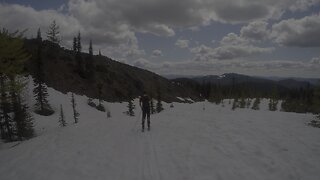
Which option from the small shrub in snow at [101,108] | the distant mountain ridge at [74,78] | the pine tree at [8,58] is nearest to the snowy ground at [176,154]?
the pine tree at [8,58]

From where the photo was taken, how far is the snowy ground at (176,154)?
11.4 meters

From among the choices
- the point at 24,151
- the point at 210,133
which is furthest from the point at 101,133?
the point at 210,133

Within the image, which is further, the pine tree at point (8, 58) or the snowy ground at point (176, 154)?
the pine tree at point (8, 58)

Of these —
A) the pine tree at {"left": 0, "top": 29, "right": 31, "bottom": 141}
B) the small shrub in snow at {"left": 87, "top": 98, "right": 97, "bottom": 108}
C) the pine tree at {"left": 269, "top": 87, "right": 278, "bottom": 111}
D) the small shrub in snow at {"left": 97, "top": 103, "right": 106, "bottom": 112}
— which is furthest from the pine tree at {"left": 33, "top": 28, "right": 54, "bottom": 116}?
the pine tree at {"left": 269, "top": 87, "right": 278, "bottom": 111}

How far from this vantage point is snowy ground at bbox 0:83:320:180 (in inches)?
450

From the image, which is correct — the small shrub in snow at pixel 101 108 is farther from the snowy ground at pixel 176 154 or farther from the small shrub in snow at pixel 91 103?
the snowy ground at pixel 176 154

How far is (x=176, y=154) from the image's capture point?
46.6ft

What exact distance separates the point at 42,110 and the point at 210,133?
55096mm

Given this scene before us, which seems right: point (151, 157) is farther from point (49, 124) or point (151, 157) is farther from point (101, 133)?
point (49, 124)

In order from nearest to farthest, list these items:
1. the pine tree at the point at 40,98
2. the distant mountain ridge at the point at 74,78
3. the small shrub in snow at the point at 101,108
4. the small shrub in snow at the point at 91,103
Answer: the pine tree at the point at 40,98 → the small shrub in snow at the point at 101,108 → the small shrub in snow at the point at 91,103 → the distant mountain ridge at the point at 74,78

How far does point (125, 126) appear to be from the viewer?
23.6 m

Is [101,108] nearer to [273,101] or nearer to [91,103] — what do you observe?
[91,103]

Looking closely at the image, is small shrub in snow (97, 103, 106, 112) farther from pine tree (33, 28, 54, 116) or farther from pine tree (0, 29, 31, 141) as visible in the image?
pine tree (0, 29, 31, 141)

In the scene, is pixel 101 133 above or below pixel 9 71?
below
